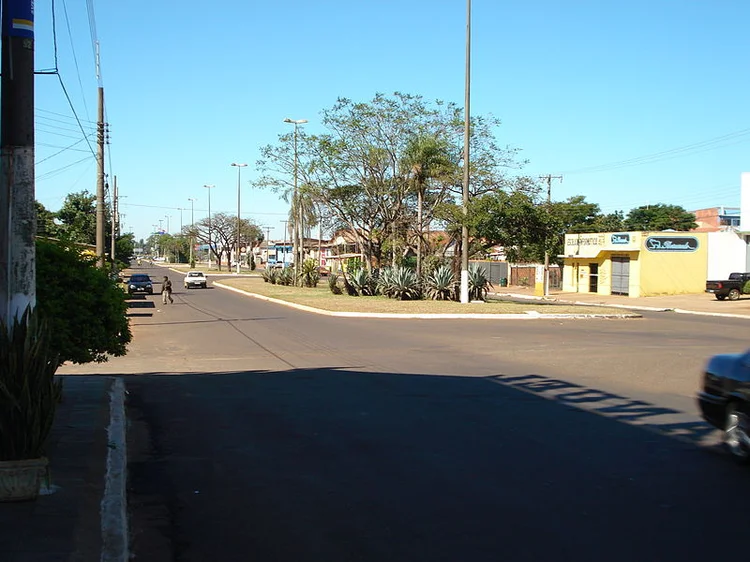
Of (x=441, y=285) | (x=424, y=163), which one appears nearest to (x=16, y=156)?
(x=441, y=285)

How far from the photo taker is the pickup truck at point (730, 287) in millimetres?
43625

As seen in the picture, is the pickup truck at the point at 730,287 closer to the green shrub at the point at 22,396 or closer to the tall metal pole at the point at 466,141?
the tall metal pole at the point at 466,141

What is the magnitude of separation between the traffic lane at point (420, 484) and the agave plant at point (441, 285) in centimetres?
2560

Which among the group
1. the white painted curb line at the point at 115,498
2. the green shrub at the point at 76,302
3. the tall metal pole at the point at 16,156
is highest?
the tall metal pole at the point at 16,156

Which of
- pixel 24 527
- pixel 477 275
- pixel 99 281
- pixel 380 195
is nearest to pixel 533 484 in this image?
pixel 24 527

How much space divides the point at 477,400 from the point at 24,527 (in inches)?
276

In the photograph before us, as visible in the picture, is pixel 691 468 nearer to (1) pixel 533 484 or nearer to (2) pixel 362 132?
(1) pixel 533 484

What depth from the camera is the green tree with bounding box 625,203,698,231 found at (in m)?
98.7

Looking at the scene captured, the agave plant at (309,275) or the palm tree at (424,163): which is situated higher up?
the palm tree at (424,163)

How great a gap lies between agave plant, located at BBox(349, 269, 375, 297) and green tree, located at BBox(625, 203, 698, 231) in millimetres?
62846

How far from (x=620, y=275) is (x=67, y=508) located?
49.3 meters

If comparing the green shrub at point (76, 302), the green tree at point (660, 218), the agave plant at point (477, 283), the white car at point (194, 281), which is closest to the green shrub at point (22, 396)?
the green shrub at point (76, 302)

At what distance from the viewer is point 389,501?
6.19 m

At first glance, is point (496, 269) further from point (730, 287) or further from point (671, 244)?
point (730, 287)
